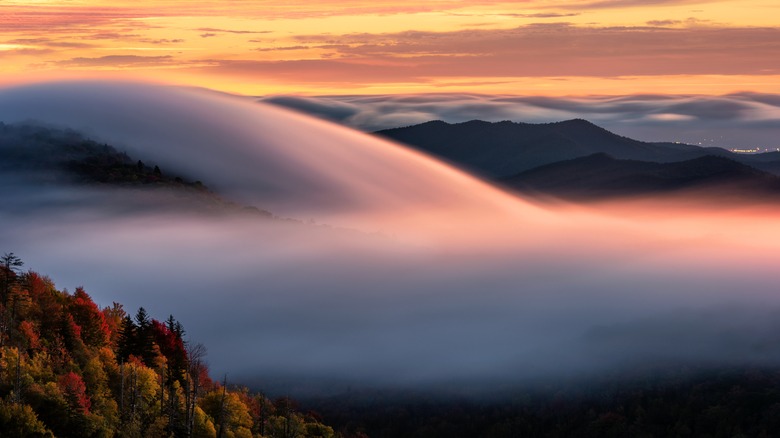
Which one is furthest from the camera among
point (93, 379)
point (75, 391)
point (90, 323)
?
point (90, 323)

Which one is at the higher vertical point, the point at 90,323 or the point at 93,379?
the point at 90,323

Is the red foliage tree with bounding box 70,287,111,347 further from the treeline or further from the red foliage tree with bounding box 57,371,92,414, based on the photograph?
the red foliage tree with bounding box 57,371,92,414

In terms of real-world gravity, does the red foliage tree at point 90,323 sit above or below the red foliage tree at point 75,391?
above

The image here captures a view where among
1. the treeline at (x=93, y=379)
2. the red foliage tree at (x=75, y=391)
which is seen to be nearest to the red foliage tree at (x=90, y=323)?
the treeline at (x=93, y=379)

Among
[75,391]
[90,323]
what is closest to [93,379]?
[75,391]

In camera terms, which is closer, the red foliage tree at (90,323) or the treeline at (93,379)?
the treeline at (93,379)

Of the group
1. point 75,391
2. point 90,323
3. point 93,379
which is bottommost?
point 75,391

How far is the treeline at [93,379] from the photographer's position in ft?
439

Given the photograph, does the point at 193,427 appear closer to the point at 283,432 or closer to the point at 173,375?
the point at 173,375

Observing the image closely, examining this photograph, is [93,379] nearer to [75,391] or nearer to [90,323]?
[75,391]

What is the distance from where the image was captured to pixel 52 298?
186 m

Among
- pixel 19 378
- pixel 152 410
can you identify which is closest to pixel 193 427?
pixel 152 410

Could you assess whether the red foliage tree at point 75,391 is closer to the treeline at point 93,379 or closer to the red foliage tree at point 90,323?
the treeline at point 93,379

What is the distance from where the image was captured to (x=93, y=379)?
6058 inches
